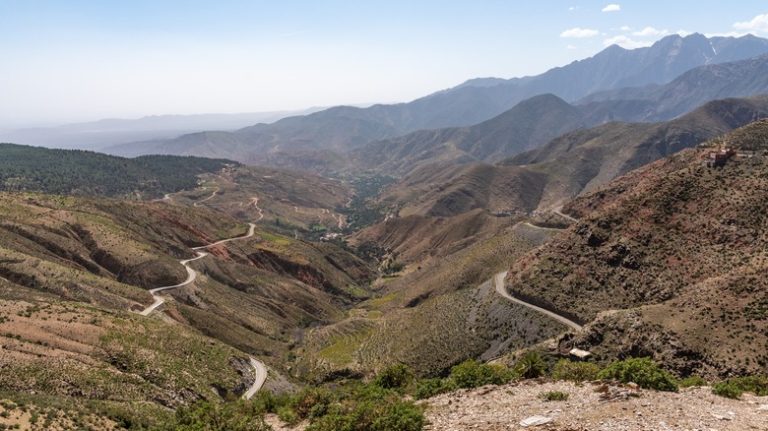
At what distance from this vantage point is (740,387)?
123 ft

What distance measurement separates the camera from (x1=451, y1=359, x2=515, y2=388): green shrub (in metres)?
41.0

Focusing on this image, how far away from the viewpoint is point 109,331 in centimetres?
6369

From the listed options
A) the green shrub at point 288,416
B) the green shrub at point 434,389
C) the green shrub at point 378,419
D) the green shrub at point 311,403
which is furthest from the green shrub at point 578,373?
the green shrub at point 288,416

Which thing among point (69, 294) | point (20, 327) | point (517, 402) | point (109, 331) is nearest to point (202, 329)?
point (69, 294)

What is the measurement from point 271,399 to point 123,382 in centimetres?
1696

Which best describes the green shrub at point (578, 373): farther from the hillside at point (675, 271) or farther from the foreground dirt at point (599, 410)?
the hillside at point (675, 271)

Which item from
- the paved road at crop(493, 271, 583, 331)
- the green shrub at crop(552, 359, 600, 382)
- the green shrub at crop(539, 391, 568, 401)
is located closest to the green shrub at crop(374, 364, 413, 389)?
the green shrub at crop(552, 359, 600, 382)

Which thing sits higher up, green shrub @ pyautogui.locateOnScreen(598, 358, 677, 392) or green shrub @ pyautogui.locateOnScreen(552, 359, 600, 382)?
green shrub @ pyautogui.locateOnScreen(598, 358, 677, 392)

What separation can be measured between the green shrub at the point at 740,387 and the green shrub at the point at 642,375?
105 inches

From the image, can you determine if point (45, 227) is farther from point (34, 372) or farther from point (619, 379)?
point (619, 379)

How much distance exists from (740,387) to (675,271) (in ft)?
138

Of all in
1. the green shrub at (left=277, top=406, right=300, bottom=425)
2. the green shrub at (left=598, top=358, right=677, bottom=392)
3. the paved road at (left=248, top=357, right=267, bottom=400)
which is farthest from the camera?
the paved road at (left=248, top=357, right=267, bottom=400)

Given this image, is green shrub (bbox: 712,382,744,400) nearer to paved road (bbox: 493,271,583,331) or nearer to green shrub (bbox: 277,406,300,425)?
green shrub (bbox: 277,406,300,425)

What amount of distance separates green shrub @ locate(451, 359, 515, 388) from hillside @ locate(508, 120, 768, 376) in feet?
81.8
